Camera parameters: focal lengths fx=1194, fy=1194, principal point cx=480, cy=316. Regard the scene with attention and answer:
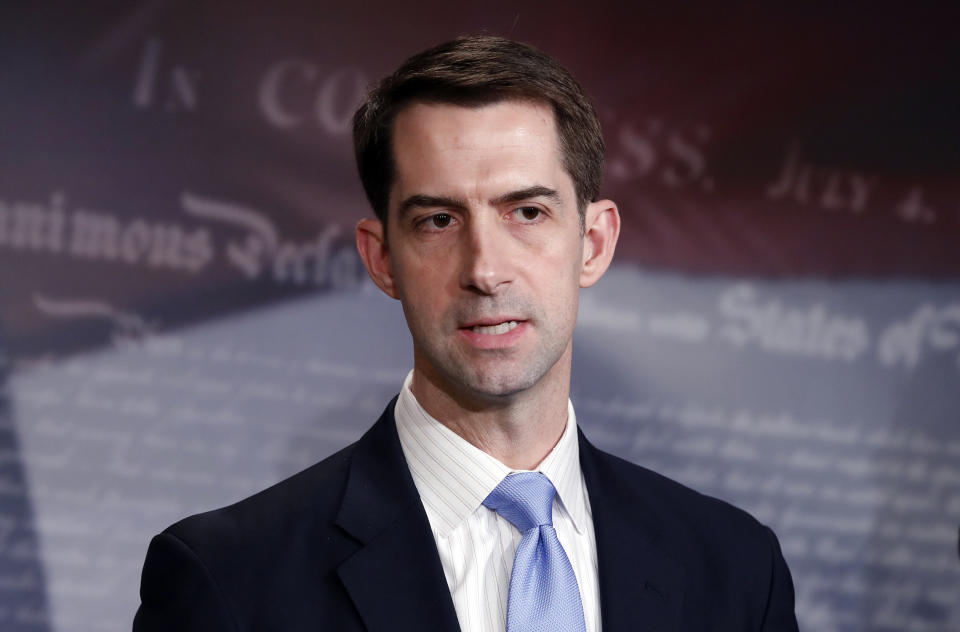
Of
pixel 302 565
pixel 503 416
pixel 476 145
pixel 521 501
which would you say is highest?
pixel 476 145

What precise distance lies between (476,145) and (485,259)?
19cm

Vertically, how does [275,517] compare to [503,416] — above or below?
below

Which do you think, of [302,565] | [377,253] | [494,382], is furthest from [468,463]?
[377,253]

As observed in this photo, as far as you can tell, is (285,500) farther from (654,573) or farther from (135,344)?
(135,344)

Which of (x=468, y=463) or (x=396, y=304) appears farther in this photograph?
(x=396, y=304)

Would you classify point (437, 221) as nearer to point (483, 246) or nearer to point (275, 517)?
point (483, 246)

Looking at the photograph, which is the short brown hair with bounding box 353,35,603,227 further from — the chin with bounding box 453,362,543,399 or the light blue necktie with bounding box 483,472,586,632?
the light blue necktie with bounding box 483,472,586,632

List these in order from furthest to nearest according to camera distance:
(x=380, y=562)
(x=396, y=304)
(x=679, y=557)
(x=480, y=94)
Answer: (x=396, y=304) < (x=679, y=557) < (x=480, y=94) < (x=380, y=562)

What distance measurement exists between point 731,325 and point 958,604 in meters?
1.17

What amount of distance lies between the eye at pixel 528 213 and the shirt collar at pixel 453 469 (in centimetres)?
35

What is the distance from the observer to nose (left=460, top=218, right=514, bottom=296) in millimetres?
1820

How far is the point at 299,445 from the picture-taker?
3.59 metres

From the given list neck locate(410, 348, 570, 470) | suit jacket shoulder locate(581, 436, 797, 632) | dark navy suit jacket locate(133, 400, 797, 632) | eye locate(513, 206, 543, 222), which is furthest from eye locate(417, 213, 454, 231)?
suit jacket shoulder locate(581, 436, 797, 632)

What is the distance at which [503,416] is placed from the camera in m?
1.92
